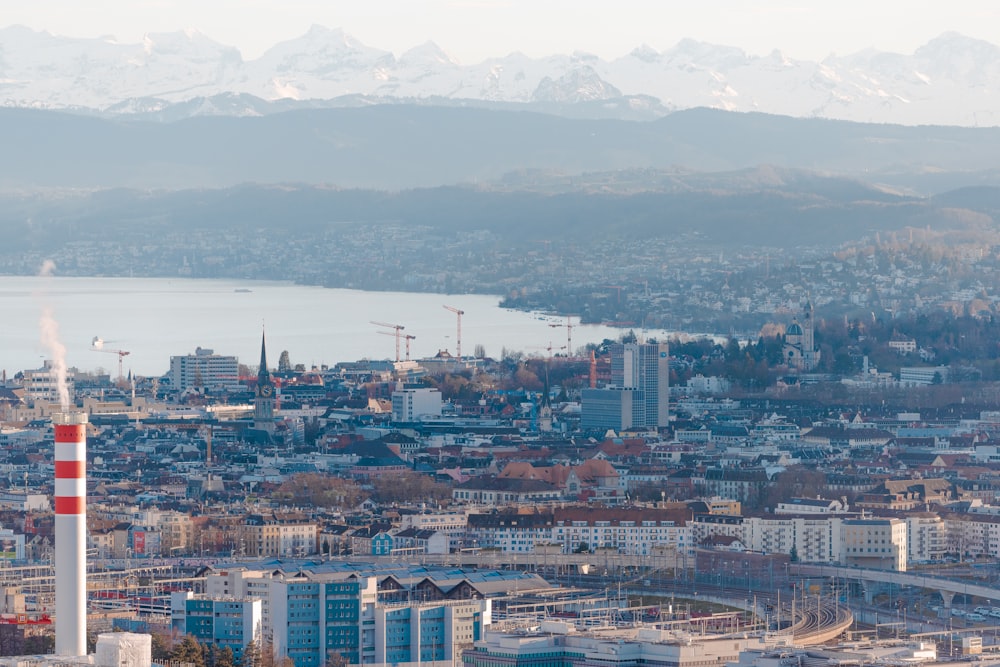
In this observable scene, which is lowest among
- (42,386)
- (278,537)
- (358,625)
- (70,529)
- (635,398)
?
(358,625)

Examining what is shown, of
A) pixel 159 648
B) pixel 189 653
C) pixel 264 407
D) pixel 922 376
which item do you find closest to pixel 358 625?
pixel 159 648

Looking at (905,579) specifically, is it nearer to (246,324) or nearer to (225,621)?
(225,621)

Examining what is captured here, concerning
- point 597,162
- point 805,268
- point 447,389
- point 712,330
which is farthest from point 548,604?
point 597,162

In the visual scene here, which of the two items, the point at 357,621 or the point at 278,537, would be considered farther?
the point at 278,537

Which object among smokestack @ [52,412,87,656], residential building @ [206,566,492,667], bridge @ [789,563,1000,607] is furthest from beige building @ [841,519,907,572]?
smokestack @ [52,412,87,656]

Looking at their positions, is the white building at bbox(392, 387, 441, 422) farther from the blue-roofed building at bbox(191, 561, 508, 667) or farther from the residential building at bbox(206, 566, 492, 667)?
the residential building at bbox(206, 566, 492, 667)

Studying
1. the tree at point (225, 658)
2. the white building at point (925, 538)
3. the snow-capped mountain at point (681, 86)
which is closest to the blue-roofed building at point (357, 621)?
the tree at point (225, 658)
